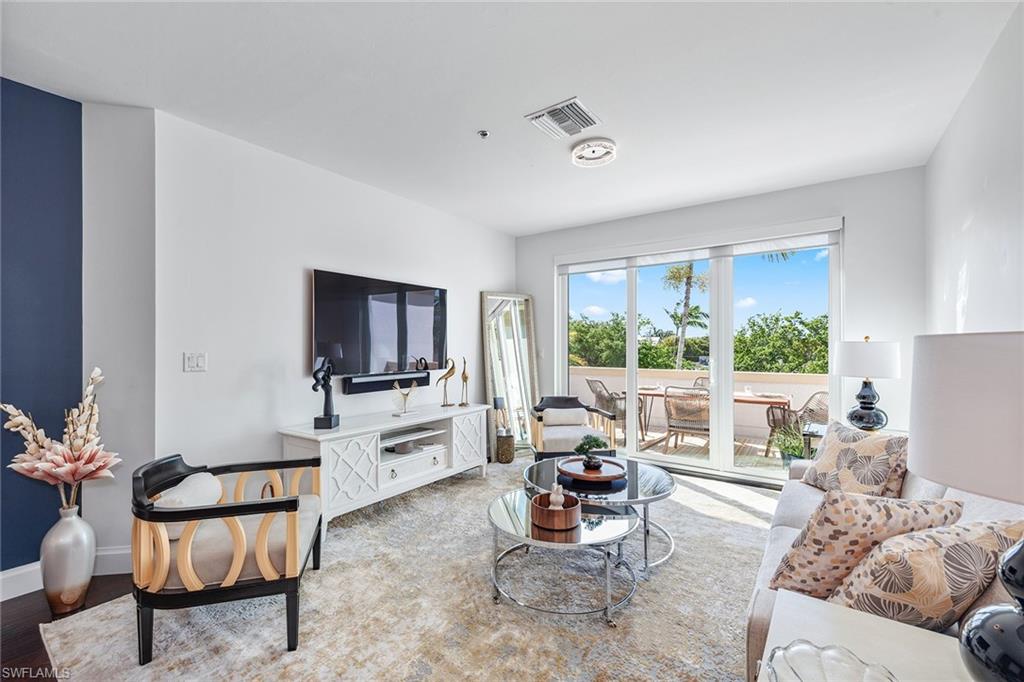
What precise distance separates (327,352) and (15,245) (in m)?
1.66

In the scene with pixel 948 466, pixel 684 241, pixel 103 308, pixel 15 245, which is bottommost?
pixel 948 466

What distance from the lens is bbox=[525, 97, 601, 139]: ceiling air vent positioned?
248 cm

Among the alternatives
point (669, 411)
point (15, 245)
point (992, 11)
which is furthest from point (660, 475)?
point (15, 245)

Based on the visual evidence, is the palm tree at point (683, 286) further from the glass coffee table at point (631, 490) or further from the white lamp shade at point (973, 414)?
the white lamp shade at point (973, 414)

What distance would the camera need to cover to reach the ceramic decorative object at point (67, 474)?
2.08m

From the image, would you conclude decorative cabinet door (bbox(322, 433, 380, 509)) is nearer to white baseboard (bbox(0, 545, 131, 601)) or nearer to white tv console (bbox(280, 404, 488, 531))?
white tv console (bbox(280, 404, 488, 531))

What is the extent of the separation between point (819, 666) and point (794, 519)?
56.4 inches

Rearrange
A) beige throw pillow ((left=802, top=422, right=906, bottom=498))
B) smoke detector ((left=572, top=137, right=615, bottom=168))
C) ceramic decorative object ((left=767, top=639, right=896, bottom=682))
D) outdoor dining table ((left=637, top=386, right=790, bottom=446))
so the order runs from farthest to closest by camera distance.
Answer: outdoor dining table ((left=637, top=386, right=790, bottom=446)) < smoke detector ((left=572, top=137, right=615, bottom=168)) < beige throw pillow ((left=802, top=422, right=906, bottom=498)) < ceramic decorative object ((left=767, top=639, right=896, bottom=682))

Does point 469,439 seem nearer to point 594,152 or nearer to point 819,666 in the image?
point 594,152

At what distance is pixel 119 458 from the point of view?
8.01ft

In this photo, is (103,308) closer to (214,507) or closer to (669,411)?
(214,507)

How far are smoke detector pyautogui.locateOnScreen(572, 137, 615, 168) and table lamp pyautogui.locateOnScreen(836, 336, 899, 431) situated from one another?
6.77ft

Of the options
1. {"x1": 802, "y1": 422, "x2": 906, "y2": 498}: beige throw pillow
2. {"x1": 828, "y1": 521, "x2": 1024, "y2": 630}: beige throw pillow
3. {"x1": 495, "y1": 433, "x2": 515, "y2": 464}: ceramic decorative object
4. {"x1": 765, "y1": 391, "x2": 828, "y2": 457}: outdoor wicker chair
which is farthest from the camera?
{"x1": 495, "y1": 433, "x2": 515, "y2": 464}: ceramic decorative object

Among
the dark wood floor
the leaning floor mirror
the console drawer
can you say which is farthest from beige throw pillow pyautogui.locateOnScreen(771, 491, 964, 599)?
the leaning floor mirror
